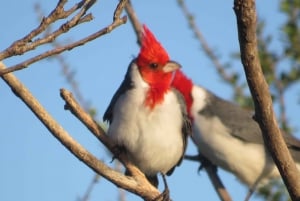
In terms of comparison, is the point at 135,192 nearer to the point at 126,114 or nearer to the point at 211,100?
the point at 126,114

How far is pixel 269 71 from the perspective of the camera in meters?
4.52

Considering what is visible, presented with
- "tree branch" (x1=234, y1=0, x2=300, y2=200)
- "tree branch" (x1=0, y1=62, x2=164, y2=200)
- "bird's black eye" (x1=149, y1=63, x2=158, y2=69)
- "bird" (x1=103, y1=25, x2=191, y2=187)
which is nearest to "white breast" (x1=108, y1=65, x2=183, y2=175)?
"bird" (x1=103, y1=25, x2=191, y2=187)

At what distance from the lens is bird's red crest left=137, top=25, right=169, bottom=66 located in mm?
4043

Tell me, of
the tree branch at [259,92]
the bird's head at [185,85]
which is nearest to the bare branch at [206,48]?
the bird's head at [185,85]

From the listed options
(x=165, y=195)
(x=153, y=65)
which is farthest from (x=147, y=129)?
(x=165, y=195)

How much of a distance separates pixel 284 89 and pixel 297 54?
213 millimetres

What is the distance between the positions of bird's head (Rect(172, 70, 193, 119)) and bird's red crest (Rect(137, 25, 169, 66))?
3.82 feet

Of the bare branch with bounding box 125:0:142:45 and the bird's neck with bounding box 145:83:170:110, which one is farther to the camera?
the bare branch with bounding box 125:0:142:45

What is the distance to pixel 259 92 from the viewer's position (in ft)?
7.68

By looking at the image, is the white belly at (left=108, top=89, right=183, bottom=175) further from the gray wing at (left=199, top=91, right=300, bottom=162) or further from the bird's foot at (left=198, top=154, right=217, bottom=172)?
the gray wing at (left=199, top=91, right=300, bottom=162)

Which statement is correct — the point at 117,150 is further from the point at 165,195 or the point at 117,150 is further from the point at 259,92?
the point at 259,92

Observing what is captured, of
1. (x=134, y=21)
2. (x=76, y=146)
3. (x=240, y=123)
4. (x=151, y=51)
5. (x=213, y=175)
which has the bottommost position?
(x=240, y=123)

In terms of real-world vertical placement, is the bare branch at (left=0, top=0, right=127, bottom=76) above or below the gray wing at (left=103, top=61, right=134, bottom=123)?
above

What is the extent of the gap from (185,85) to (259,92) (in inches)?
128
